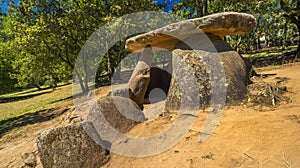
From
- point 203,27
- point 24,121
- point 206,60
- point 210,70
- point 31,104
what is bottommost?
point 31,104

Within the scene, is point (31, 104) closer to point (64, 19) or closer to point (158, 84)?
point (64, 19)

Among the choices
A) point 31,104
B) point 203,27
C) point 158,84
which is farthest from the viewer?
point 31,104

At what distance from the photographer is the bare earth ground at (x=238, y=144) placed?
275cm

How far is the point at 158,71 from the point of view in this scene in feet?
26.6

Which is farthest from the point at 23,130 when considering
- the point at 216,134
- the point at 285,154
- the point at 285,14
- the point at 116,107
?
the point at 285,14

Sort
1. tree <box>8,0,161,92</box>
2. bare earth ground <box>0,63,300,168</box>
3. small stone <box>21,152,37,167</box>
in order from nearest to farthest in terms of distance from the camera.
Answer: bare earth ground <box>0,63,300,168</box>, small stone <box>21,152,37,167</box>, tree <box>8,0,161,92</box>

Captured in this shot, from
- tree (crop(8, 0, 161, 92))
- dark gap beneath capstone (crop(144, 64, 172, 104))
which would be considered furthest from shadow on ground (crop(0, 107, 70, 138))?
tree (crop(8, 0, 161, 92))

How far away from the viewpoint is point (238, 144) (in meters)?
3.15

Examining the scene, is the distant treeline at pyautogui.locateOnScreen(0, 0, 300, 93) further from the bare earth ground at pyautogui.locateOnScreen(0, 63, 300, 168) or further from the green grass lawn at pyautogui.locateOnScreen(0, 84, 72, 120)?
the bare earth ground at pyautogui.locateOnScreen(0, 63, 300, 168)

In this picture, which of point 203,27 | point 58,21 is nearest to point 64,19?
point 58,21

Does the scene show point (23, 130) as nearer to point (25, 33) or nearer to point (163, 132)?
point (163, 132)

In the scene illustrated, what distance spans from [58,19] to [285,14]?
14.1 metres

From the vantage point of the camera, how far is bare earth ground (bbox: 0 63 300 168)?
2752mm

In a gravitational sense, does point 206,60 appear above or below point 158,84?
above
